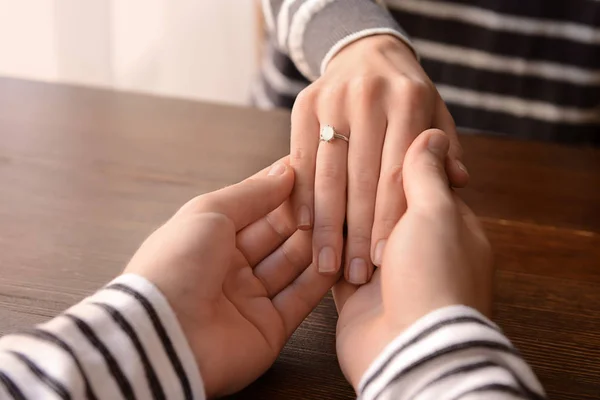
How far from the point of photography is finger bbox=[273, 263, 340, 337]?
1.63ft

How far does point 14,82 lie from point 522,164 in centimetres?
72

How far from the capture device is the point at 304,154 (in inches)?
23.7

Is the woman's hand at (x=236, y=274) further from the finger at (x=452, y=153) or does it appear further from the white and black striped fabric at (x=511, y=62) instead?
the white and black striped fabric at (x=511, y=62)

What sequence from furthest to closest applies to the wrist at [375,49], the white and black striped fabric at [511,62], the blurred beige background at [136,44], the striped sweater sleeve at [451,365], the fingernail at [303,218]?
the blurred beige background at [136,44]
the white and black striped fabric at [511,62]
the wrist at [375,49]
the fingernail at [303,218]
the striped sweater sleeve at [451,365]

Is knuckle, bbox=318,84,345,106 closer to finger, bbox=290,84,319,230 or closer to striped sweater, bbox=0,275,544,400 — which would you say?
finger, bbox=290,84,319,230

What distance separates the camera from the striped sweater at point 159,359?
355mm

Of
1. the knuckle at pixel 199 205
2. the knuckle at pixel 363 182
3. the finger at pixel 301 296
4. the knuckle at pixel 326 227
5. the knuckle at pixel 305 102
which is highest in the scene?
the knuckle at pixel 305 102

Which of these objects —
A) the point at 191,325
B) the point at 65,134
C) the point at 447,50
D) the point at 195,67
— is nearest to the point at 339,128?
the point at 191,325

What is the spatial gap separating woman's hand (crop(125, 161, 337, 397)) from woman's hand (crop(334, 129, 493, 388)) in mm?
50

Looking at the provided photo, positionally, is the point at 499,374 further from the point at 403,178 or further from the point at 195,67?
the point at 195,67

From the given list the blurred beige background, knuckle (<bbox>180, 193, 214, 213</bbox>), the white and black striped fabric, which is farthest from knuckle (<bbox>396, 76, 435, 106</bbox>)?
the blurred beige background

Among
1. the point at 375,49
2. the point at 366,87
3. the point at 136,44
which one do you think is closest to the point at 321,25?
the point at 375,49

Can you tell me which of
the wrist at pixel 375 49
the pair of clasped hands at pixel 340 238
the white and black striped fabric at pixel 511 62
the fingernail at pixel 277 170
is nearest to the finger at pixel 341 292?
the pair of clasped hands at pixel 340 238

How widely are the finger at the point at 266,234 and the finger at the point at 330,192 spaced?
0.03 metres
